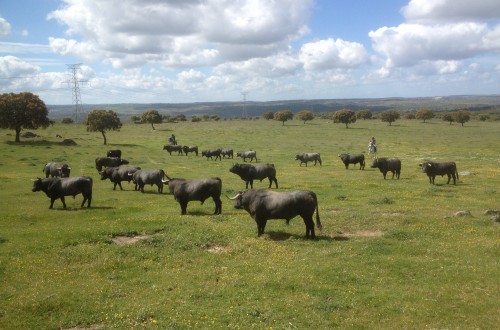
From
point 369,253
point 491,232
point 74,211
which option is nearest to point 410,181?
point 491,232

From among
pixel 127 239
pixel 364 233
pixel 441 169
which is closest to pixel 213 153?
pixel 441 169

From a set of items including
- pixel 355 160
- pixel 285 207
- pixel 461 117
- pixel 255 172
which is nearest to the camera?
pixel 285 207

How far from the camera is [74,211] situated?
22.6 meters

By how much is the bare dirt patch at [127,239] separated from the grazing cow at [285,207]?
184 inches

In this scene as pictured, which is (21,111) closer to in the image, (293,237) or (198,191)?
(198,191)

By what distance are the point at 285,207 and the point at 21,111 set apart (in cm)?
5763

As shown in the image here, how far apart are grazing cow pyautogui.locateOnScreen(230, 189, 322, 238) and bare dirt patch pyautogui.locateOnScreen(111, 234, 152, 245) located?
15.3 ft

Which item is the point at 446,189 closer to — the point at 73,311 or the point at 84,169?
the point at 73,311

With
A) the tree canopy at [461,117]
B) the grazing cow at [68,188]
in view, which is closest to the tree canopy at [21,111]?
the grazing cow at [68,188]

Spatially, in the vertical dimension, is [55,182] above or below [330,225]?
above

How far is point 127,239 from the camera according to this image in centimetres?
1692

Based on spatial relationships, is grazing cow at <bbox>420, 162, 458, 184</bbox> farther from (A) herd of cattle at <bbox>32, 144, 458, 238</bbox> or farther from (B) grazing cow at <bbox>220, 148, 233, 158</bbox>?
(B) grazing cow at <bbox>220, 148, 233, 158</bbox>

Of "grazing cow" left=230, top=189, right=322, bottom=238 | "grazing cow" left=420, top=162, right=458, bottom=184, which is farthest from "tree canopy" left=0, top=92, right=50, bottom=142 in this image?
"grazing cow" left=420, top=162, right=458, bottom=184

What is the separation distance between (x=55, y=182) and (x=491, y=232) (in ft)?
71.8
